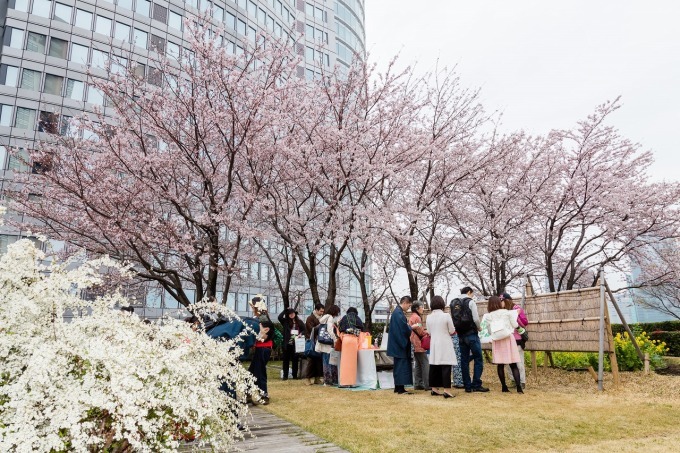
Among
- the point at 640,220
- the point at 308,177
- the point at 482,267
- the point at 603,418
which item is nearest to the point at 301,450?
the point at 603,418

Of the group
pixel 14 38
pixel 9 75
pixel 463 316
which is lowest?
pixel 463 316

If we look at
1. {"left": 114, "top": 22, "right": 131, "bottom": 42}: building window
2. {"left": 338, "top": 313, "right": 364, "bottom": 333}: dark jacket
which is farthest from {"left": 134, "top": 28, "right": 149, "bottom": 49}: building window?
{"left": 338, "top": 313, "right": 364, "bottom": 333}: dark jacket

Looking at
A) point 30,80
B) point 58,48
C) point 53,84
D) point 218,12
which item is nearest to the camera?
point 30,80

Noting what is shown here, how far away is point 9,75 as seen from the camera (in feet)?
88.2

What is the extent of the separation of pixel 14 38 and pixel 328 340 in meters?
30.2

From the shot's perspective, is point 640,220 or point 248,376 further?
point 640,220

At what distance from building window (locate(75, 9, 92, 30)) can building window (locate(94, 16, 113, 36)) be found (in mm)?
420

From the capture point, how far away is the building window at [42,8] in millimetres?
28000

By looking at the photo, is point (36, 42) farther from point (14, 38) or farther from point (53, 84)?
point (53, 84)

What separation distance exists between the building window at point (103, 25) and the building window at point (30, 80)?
5.06 metres

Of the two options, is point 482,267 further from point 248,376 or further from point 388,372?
point 248,376

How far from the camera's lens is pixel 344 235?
12.0 metres

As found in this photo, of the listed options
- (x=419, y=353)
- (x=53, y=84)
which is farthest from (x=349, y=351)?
(x=53, y=84)

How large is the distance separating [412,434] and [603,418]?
279cm
